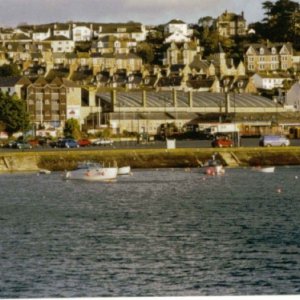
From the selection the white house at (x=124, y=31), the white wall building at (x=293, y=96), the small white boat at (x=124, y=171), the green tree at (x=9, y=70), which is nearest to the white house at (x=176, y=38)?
the white house at (x=124, y=31)

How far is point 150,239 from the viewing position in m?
20.0

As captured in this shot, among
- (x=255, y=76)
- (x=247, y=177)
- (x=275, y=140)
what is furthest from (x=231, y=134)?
(x=255, y=76)

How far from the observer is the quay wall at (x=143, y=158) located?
38062mm

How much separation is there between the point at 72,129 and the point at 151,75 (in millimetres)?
24843

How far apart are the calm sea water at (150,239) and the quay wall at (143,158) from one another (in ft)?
17.4

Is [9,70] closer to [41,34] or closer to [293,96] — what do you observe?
[293,96]

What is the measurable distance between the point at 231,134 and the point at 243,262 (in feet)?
106

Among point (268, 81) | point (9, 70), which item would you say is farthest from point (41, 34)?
point (9, 70)

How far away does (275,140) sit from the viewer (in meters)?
43.1

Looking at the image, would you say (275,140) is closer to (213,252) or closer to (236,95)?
(236,95)

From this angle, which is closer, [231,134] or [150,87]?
[231,134]

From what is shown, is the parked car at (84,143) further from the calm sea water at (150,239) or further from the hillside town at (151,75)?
the calm sea water at (150,239)

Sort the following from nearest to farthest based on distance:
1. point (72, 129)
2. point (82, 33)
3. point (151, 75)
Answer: point (72, 129), point (151, 75), point (82, 33)

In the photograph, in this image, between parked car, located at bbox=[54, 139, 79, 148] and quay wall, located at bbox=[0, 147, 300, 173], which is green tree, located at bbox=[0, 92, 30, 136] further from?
quay wall, located at bbox=[0, 147, 300, 173]
